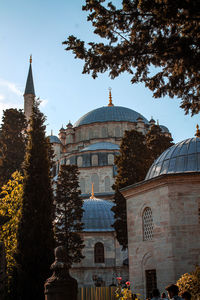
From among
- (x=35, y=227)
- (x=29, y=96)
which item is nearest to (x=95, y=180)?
(x=29, y=96)

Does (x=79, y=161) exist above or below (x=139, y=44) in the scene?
above

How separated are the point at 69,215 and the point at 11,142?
5386mm

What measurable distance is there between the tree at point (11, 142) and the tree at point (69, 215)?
3288mm

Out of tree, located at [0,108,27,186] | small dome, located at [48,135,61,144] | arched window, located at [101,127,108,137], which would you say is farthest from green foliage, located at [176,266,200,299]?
small dome, located at [48,135,61,144]

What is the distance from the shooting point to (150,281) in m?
14.7

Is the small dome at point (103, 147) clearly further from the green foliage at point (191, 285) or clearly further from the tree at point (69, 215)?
the green foliage at point (191, 285)

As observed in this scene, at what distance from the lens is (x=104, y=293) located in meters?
15.3

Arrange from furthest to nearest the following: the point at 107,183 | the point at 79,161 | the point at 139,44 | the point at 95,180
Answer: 1. the point at 79,161
2. the point at 95,180
3. the point at 107,183
4. the point at 139,44

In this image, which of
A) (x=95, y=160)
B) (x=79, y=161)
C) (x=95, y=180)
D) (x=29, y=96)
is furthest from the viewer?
(x=29, y=96)

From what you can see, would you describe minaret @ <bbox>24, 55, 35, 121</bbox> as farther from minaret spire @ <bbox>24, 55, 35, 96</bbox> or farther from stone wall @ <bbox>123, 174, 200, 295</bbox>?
stone wall @ <bbox>123, 174, 200, 295</bbox>

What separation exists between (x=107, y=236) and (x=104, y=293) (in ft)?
35.9

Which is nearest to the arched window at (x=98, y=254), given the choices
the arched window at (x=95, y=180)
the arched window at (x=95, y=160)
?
the arched window at (x=95, y=180)

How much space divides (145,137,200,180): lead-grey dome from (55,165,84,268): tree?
6.80 metres

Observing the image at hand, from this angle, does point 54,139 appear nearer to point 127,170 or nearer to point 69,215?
point 69,215
